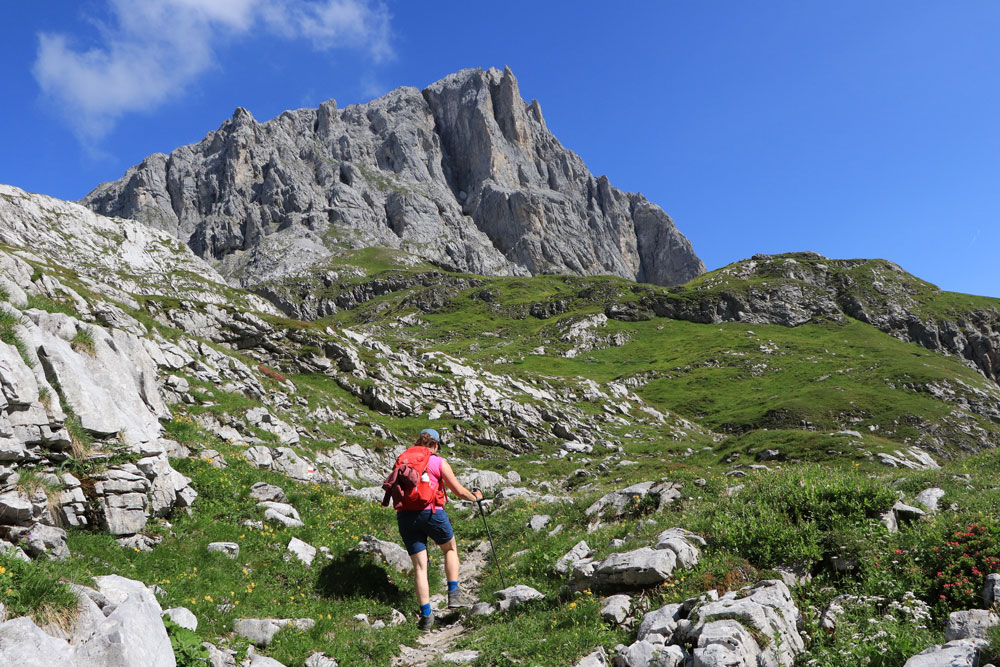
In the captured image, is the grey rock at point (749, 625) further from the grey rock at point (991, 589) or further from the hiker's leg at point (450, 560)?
the hiker's leg at point (450, 560)

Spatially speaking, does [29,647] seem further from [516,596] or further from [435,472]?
[516,596]

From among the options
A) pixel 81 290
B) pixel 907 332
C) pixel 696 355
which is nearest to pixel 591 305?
pixel 696 355

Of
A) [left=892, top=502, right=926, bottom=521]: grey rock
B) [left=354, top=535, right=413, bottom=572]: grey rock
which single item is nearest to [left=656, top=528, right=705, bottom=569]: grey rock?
[left=892, top=502, right=926, bottom=521]: grey rock

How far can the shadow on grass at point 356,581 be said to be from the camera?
1031 centimetres

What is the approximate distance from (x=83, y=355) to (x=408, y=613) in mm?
10128

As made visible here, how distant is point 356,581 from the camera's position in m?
10.6

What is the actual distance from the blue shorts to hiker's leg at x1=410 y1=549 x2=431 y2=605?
0.51 feet

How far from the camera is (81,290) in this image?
103ft

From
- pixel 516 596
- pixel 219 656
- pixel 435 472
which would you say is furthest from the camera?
pixel 435 472

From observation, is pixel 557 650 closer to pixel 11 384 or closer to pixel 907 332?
pixel 11 384

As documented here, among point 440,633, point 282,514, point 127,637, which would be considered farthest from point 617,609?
point 282,514

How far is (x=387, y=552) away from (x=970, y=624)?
10.5 m

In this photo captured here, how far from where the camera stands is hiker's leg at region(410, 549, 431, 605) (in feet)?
32.0

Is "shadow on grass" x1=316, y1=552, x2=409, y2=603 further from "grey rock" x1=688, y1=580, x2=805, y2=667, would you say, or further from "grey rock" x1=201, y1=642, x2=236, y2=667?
"grey rock" x1=688, y1=580, x2=805, y2=667
